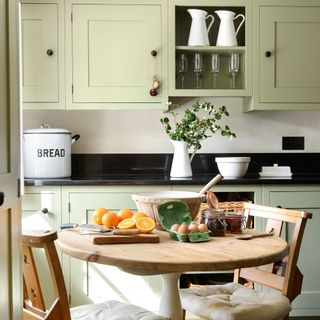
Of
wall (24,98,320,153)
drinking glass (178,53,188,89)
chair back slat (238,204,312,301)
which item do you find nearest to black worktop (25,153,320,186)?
wall (24,98,320,153)

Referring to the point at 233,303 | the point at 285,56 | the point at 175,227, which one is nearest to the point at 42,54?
the point at 285,56

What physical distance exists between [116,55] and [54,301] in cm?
188

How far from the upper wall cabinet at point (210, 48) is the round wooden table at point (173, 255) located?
1.59 m

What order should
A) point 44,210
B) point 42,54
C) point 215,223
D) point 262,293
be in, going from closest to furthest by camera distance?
point 215,223 → point 262,293 → point 44,210 → point 42,54

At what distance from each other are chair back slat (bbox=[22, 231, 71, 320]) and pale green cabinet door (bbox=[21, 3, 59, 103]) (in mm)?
1727

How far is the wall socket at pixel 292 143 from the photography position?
3590 mm

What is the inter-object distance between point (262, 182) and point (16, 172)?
1.62m

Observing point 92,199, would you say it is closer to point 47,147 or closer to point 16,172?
point 47,147

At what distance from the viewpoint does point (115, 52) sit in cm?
316

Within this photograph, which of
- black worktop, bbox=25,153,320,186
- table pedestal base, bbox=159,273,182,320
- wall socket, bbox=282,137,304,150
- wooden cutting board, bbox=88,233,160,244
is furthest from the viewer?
wall socket, bbox=282,137,304,150

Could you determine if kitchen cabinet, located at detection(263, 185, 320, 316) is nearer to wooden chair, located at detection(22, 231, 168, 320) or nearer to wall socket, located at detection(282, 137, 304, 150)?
wall socket, located at detection(282, 137, 304, 150)

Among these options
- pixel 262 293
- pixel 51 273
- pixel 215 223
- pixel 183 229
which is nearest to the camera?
pixel 51 273

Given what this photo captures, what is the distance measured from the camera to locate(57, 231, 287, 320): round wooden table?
1489 mm

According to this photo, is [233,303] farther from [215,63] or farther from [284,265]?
[215,63]
